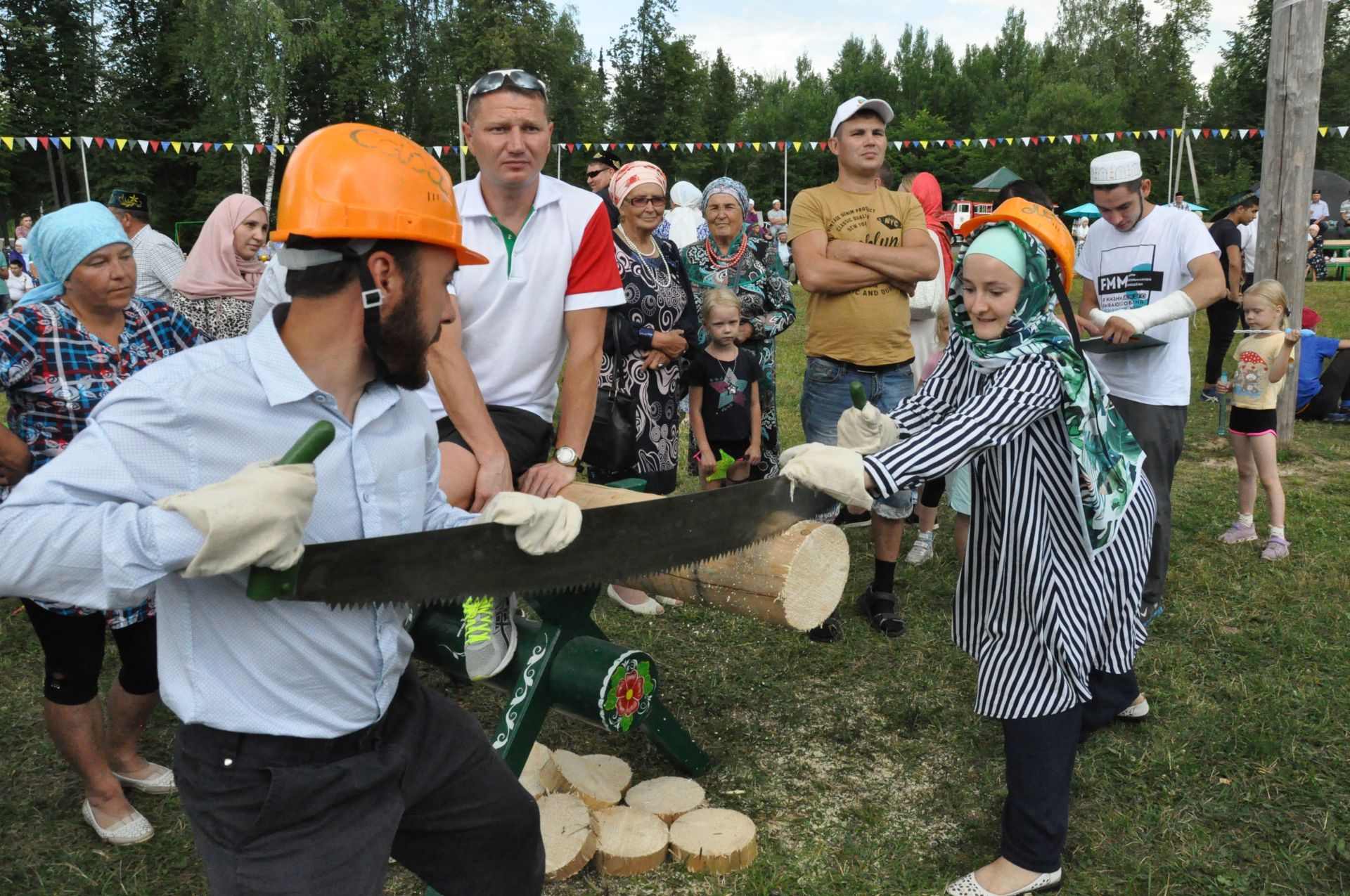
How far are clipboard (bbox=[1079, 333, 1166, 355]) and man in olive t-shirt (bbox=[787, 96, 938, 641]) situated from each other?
86 cm

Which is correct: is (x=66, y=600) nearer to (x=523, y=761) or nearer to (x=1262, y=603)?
(x=523, y=761)

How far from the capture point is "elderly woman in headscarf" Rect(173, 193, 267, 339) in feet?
20.0

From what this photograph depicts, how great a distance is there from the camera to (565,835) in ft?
10.9

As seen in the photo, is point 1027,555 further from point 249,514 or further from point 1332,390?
point 1332,390

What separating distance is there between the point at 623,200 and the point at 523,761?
3.23 m

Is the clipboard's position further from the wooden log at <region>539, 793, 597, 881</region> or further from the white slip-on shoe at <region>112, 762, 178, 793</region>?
the white slip-on shoe at <region>112, 762, 178, 793</region>

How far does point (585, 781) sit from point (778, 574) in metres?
1.05

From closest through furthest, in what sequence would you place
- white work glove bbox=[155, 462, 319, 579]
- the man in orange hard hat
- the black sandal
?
white work glove bbox=[155, 462, 319, 579] < the man in orange hard hat < the black sandal

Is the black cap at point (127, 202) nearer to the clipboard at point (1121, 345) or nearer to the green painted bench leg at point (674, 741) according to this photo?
the green painted bench leg at point (674, 741)

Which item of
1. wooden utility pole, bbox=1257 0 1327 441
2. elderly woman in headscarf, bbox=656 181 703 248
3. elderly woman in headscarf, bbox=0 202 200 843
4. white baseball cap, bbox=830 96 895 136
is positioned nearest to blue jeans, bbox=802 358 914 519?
white baseball cap, bbox=830 96 895 136

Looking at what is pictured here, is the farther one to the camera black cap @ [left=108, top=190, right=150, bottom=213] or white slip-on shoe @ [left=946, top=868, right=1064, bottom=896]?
black cap @ [left=108, top=190, right=150, bottom=213]

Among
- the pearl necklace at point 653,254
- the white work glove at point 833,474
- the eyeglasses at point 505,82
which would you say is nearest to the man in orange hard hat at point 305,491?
the white work glove at point 833,474

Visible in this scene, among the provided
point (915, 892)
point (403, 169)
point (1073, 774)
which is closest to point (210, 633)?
point (403, 169)

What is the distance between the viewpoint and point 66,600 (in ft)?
5.00
